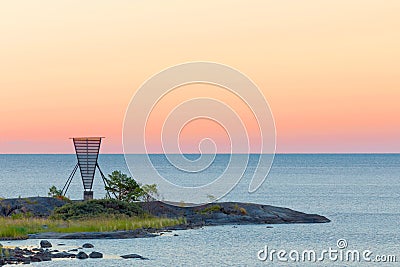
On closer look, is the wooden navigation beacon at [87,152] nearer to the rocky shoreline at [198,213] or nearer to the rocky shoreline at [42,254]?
the rocky shoreline at [198,213]

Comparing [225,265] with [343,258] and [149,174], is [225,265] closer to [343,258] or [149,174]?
[343,258]

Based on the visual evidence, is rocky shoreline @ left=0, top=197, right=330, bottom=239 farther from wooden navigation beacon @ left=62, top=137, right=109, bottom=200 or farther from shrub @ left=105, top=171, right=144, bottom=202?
wooden navigation beacon @ left=62, top=137, right=109, bottom=200

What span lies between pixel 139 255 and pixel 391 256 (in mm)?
15579

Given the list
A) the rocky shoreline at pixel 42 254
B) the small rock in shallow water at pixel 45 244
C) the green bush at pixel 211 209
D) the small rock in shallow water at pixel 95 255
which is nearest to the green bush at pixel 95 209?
the green bush at pixel 211 209

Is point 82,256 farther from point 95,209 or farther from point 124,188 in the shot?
point 124,188

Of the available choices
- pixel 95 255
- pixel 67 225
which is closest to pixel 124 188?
pixel 67 225

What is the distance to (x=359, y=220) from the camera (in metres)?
82.6

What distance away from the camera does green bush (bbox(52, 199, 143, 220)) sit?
64.2m

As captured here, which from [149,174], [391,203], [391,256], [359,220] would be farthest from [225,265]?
[149,174]

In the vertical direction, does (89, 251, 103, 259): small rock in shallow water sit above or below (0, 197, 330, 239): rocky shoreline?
below

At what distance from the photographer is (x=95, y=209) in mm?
65000

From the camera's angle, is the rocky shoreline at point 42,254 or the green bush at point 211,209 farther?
the green bush at point 211,209

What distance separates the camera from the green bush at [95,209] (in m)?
64.2

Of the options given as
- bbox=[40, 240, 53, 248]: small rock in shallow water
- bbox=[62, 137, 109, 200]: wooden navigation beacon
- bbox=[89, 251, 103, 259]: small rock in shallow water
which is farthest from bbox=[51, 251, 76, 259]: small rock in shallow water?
bbox=[62, 137, 109, 200]: wooden navigation beacon
